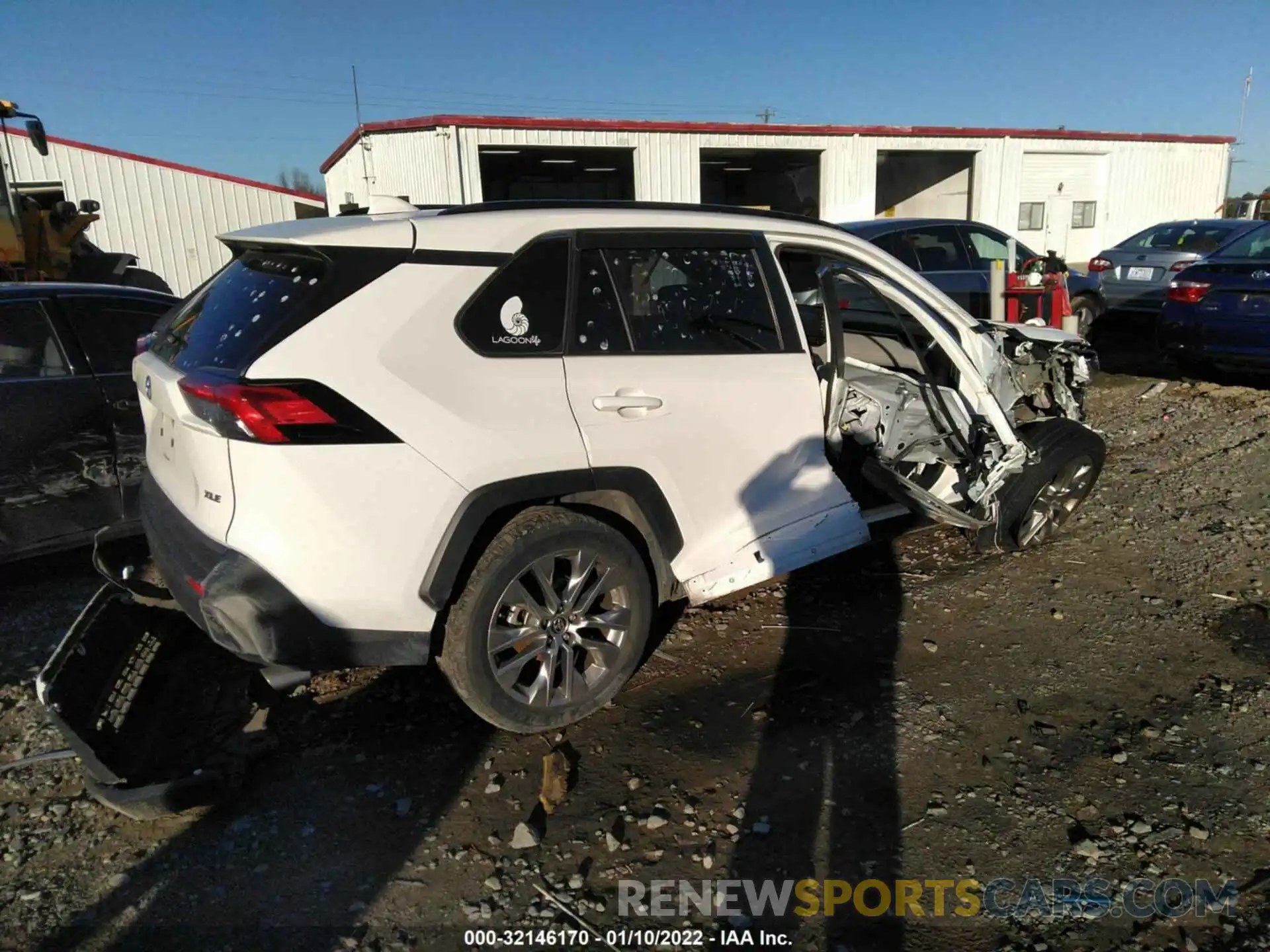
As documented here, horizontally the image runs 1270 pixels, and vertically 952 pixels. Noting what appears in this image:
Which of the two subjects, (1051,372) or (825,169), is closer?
(1051,372)

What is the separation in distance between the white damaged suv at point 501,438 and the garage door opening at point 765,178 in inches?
693

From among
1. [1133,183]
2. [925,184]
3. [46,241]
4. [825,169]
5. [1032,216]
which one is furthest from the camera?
[1133,183]

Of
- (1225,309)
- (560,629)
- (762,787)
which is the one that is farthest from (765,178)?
(762,787)

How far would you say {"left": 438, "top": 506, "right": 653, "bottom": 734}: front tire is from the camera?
9.82 feet

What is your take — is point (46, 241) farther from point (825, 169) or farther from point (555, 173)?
point (825, 169)

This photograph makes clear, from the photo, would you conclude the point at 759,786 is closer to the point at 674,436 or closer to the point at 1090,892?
the point at 1090,892

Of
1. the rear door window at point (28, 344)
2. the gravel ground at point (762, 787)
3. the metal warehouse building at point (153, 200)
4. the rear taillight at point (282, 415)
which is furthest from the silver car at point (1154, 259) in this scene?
the metal warehouse building at point (153, 200)

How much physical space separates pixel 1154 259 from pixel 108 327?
11614 mm

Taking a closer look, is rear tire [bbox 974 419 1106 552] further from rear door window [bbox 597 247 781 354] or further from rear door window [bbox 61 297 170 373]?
rear door window [bbox 61 297 170 373]

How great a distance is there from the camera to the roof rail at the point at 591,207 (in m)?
3.15

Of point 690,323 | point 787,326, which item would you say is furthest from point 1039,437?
point 690,323

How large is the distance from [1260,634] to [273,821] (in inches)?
163

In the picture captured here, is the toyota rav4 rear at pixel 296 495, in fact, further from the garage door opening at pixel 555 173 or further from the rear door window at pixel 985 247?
the garage door opening at pixel 555 173

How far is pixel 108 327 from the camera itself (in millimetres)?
4625
